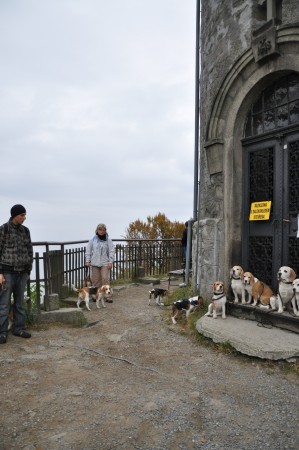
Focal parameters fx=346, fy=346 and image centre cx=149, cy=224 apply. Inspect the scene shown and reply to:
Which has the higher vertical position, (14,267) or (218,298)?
(14,267)

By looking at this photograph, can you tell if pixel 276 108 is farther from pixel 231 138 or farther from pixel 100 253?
pixel 100 253

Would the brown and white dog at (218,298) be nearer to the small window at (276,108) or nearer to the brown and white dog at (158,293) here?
the brown and white dog at (158,293)

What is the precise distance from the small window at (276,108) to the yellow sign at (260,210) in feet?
4.21

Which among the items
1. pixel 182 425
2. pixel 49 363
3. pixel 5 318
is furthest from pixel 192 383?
pixel 5 318

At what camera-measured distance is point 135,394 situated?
3.55m

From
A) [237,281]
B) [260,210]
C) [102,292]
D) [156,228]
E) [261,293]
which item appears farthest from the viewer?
[156,228]

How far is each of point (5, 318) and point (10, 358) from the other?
35.2 inches

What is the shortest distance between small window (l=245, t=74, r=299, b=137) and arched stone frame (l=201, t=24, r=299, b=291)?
0.12m

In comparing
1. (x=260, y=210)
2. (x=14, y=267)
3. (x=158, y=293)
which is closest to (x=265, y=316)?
(x=260, y=210)

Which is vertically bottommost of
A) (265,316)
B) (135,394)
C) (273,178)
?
(135,394)

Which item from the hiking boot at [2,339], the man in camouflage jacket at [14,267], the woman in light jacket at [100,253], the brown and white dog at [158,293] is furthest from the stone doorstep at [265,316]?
the hiking boot at [2,339]

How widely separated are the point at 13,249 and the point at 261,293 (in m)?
4.02

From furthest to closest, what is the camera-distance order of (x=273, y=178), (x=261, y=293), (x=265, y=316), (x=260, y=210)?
(x=260, y=210)
(x=273, y=178)
(x=261, y=293)
(x=265, y=316)

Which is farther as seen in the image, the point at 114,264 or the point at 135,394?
the point at 114,264
